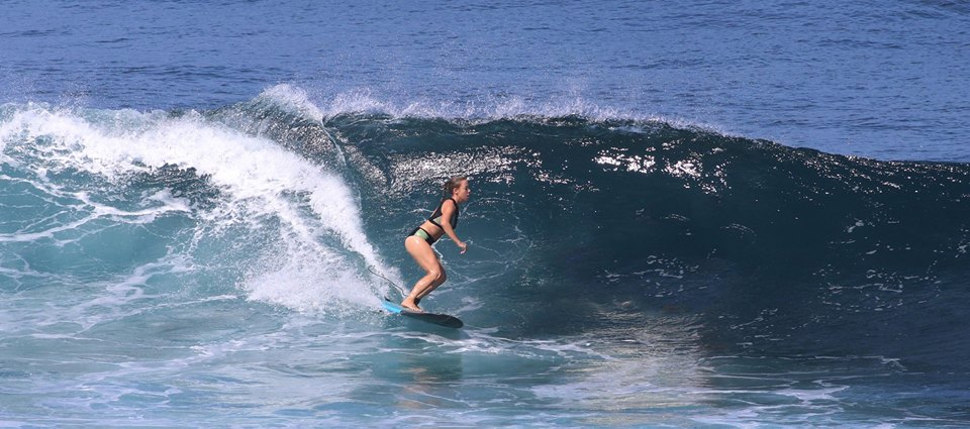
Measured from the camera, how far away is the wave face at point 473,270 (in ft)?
36.7

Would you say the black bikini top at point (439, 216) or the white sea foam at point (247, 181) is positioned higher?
the white sea foam at point (247, 181)

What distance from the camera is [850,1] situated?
2875 centimetres

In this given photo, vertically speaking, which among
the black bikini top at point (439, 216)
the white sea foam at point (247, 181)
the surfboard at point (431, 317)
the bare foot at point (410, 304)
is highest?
the white sea foam at point (247, 181)

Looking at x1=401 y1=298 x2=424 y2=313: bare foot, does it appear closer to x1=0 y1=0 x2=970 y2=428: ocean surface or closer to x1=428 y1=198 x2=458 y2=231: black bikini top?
x1=0 y1=0 x2=970 y2=428: ocean surface

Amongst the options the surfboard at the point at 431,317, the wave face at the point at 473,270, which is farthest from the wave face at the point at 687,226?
the surfboard at the point at 431,317

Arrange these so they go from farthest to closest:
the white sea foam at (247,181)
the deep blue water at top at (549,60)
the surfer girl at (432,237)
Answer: the deep blue water at top at (549,60), the white sea foam at (247,181), the surfer girl at (432,237)

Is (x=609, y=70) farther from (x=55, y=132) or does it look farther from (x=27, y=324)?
(x=27, y=324)

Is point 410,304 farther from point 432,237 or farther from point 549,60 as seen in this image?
point 549,60

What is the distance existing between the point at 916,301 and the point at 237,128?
30.5ft

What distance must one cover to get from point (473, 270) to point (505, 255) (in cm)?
48

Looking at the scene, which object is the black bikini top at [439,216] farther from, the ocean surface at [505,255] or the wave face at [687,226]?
the wave face at [687,226]

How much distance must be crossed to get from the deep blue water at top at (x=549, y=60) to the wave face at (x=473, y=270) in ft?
6.43

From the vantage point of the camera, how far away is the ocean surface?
1106 cm

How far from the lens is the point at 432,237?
12727 mm
